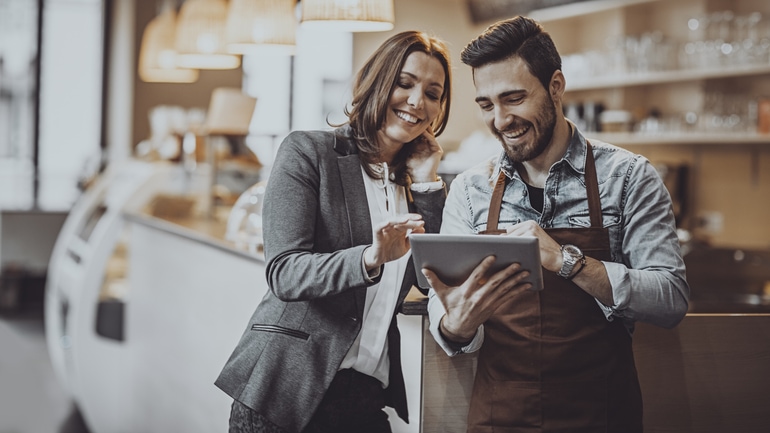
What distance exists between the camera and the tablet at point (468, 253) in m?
1.63

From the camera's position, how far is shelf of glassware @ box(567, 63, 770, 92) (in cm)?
491

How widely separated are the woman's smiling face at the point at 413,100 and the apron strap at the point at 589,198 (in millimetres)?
286

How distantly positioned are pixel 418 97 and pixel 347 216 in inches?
12.6

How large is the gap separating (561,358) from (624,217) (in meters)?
0.32

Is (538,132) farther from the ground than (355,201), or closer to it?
farther from the ground

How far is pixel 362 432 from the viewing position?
2113mm

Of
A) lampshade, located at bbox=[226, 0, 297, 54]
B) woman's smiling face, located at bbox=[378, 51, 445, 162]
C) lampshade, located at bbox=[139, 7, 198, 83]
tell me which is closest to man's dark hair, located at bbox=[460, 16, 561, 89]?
woman's smiling face, located at bbox=[378, 51, 445, 162]

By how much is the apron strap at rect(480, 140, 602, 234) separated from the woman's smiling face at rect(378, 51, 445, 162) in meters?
0.29

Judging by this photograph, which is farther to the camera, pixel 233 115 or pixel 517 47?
pixel 233 115

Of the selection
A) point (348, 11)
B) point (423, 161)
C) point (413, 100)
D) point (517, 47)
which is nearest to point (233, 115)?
point (348, 11)

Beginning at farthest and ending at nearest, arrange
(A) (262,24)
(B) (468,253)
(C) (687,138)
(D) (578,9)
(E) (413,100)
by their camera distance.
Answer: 1. (D) (578,9)
2. (C) (687,138)
3. (A) (262,24)
4. (E) (413,100)
5. (B) (468,253)

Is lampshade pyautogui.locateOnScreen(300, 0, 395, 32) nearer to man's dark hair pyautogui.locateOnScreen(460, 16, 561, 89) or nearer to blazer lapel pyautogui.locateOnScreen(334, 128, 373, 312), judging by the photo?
blazer lapel pyautogui.locateOnScreen(334, 128, 373, 312)

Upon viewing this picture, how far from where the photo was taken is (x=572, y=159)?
185 centimetres

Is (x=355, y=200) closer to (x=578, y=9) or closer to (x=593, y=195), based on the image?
(x=593, y=195)
